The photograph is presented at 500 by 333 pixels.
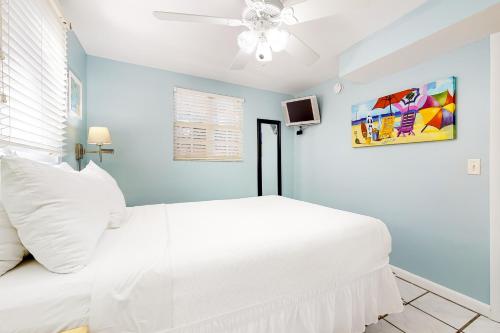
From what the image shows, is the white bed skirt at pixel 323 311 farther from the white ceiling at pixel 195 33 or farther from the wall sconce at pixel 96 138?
the wall sconce at pixel 96 138

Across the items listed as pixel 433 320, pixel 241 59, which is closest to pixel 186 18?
pixel 241 59

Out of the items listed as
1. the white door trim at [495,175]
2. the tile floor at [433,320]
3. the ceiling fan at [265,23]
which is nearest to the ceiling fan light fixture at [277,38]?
the ceiling fan at [265,23]

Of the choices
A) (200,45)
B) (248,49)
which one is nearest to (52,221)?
(248,49)

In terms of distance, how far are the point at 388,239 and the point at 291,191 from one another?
250cm

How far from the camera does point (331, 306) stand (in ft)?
4.02

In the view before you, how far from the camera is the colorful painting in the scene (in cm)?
192

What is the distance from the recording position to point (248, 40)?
1574 mm

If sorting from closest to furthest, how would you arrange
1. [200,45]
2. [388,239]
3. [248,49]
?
[388,239]
[248,49]
[200,45]

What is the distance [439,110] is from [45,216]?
9.57 feet

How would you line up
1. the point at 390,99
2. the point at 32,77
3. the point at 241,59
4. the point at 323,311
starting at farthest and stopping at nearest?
the point at 390,99 < the point at 241,59 < the point at 32,77 < the point at 323,311

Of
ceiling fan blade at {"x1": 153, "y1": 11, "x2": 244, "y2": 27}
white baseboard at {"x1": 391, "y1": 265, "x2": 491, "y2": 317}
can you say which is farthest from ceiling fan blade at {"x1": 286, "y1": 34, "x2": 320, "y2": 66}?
white baseboard at {"x1": 391, "y1": 265, "x2": 491, "y2": 317}

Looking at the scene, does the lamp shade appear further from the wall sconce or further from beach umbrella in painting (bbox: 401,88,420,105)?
beach umbrella in painting (bbox: 401,88,420,105)

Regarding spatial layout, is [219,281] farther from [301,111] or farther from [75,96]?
[301,111]

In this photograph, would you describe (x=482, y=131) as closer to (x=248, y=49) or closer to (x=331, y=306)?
(x=331, y=306)
